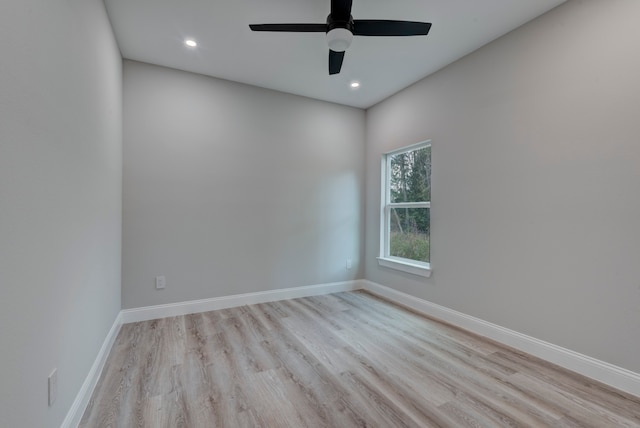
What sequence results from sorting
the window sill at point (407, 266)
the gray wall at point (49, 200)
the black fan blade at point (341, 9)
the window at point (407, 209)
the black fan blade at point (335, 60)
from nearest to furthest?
1. the gray wall at point (49, 200)
2. the black fan blade at point (341, 9)
3. the black fan blade at point (335, 60)
4. the window sill at point (407, 266)
5. the window at point (407, 209)

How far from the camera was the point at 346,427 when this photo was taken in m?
1.53

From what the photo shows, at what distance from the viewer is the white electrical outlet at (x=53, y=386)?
1.24 metres

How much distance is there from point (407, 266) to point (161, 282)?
2.78 metres

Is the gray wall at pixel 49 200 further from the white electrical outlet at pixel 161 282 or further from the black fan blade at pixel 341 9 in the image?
the black fan blade at pixel 341 9

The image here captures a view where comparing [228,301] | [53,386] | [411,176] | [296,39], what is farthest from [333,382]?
[296,39]

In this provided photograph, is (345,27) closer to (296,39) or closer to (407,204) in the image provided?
(296,39)

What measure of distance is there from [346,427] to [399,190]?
2.89 metres

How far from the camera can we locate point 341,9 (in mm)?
1812

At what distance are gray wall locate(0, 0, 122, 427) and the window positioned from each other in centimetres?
305

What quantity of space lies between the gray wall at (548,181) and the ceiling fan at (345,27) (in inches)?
43.8

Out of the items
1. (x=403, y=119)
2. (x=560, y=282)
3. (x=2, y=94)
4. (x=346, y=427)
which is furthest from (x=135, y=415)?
(x=403, y=119)

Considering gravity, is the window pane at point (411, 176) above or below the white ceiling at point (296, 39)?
below

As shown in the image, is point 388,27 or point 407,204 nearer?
point 388,27

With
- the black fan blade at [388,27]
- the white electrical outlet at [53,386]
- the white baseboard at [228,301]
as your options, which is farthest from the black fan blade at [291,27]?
the white baseboard at [228,301]
